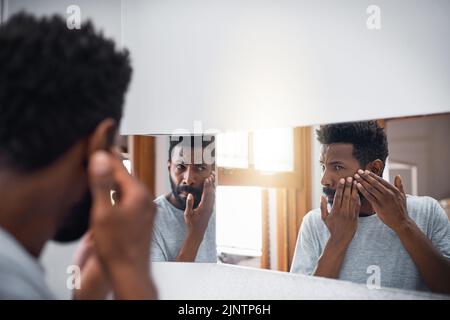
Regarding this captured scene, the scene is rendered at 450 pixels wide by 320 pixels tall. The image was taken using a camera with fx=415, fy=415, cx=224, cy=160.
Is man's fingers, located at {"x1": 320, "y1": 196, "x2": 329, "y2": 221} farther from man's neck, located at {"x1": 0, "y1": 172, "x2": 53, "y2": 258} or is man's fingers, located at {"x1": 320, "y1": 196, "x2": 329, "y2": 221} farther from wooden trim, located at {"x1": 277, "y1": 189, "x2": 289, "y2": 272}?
man's neck, located at {"x1": 0, "y1": 172, "x2": 53, "y2": 258}

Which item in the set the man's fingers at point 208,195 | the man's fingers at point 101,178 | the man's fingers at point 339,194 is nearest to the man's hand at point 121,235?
the man's fingers at point 101,178

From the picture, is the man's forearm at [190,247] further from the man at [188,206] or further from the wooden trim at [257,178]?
the wooden trim at [257,178]

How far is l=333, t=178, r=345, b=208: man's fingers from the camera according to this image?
1.19m

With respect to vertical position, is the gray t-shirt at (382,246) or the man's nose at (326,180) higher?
the man's nose at (326,180)

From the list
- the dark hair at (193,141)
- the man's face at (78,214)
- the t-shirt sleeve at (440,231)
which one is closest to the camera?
the man's face at (78,214)

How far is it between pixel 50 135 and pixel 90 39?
140 millimetres

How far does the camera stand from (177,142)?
1479 mm

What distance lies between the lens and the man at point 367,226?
108cm

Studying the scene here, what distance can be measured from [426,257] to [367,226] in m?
0.16

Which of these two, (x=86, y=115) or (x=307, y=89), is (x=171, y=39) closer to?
(x=307, y=89)

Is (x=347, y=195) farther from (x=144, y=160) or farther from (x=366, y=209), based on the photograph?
(x=144, y=160)

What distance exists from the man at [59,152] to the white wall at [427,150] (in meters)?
0.82

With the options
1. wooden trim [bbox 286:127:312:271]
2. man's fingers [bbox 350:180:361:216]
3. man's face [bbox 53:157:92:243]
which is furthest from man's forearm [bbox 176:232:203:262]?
man's face [bbox 53:157:92:243]
